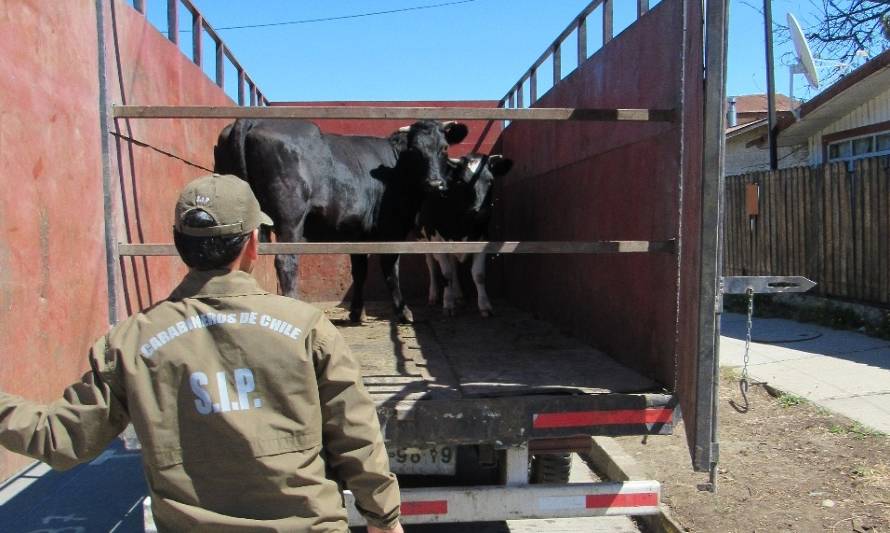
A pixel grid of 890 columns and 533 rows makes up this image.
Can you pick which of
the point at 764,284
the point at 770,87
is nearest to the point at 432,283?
the point at 764,284

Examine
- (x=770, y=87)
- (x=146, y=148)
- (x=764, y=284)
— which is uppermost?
(x=770, y=87)

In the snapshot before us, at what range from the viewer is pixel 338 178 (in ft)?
19.1

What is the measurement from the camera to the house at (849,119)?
38.7 feet

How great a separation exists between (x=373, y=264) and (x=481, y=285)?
1.53 meters

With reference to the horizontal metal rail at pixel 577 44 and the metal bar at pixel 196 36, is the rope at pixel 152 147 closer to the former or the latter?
the metal bar at pixel 196 36

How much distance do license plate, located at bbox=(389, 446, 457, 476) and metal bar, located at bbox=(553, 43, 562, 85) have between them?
3692 mm

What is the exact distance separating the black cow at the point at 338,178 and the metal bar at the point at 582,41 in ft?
5.51

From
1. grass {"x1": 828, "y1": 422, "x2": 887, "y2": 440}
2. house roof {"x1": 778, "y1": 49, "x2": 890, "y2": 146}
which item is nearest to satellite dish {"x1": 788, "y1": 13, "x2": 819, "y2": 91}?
house roof {"x1": 778, "y1": 49, "x2": 890, "y2": 146}

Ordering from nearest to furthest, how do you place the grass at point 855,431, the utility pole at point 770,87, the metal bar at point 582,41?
the metal bar at point 582,41
the grass at point 855,431
the utility pole at point 770,87

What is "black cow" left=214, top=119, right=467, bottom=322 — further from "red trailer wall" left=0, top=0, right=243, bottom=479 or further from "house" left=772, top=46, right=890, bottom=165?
"house" left=772, top=46, right=890, bottom=165

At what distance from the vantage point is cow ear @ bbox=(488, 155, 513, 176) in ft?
24.5

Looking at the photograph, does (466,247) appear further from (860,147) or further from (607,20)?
(860,147)

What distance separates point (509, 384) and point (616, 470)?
66.9 inches

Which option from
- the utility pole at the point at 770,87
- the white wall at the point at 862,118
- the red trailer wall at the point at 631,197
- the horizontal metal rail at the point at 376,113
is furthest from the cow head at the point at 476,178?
the utility pole at the point at 770,87
